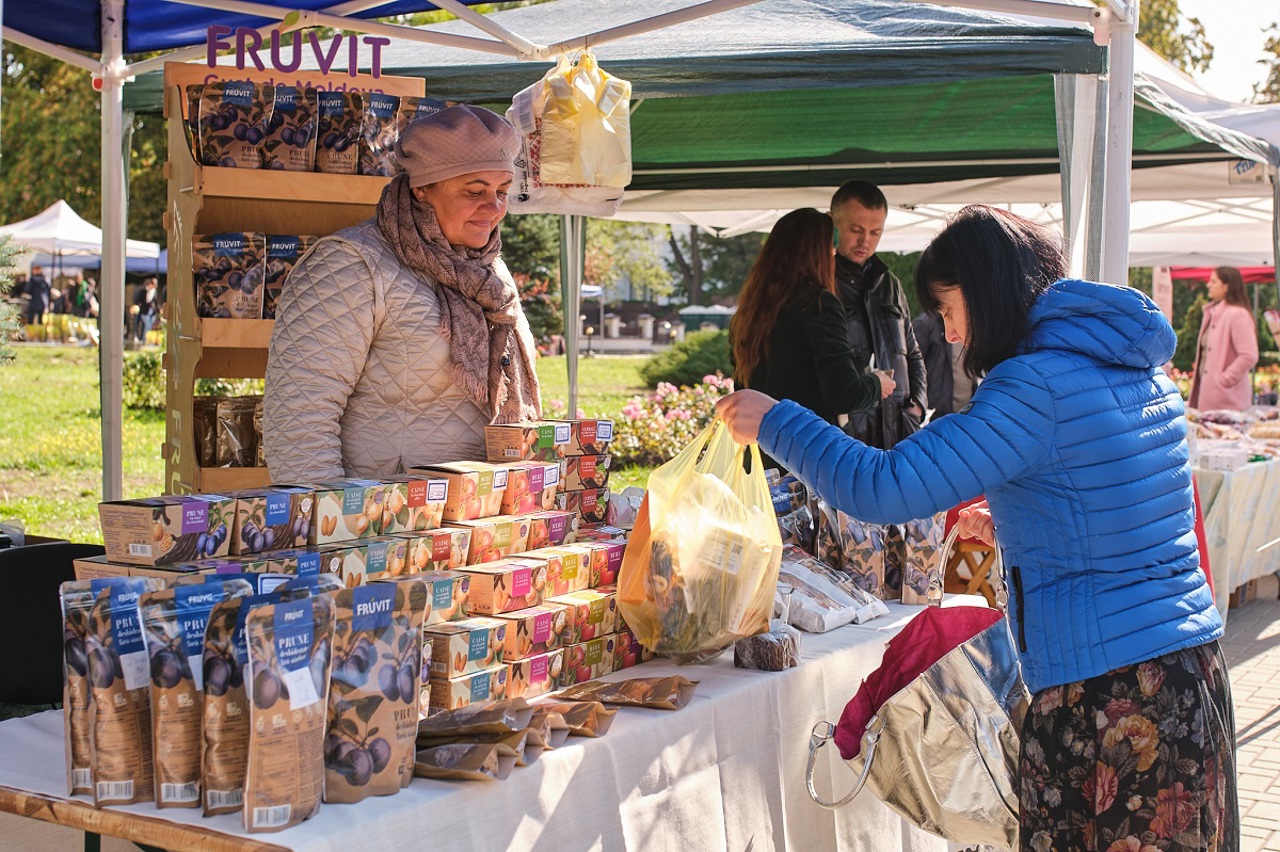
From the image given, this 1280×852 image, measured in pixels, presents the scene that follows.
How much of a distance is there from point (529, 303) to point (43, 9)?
20.6 meters

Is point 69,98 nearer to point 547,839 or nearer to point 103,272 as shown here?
point 103,272

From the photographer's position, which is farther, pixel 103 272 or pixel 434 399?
pixel 103 272

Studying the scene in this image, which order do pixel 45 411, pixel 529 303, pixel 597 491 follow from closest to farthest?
pixel 597 491
pixel 45 411
pixel 529 303

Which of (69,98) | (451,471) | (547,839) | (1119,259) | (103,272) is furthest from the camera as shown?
(69,98)

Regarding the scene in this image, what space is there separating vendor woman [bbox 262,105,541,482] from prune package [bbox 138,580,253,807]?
1153 millimetres

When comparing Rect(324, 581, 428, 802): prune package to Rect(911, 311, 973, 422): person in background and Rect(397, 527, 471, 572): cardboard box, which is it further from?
Rect(911, 311, 973, 422): person in background

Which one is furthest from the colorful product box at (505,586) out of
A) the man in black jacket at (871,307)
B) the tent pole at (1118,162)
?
the man in black jacket at (871,307)

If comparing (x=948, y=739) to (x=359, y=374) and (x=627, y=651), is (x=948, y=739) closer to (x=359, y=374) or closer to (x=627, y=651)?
(x=627, y=651)

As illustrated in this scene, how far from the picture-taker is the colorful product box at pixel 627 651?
2.64m

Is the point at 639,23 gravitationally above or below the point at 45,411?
above

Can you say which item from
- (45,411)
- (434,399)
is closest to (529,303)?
(45,411)

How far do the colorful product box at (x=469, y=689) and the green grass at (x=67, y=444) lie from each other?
3940 mm

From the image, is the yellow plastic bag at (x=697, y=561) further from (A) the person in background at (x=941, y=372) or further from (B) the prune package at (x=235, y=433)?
(A) the person in background at (x=941, y=372)

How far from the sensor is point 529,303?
25250mm
